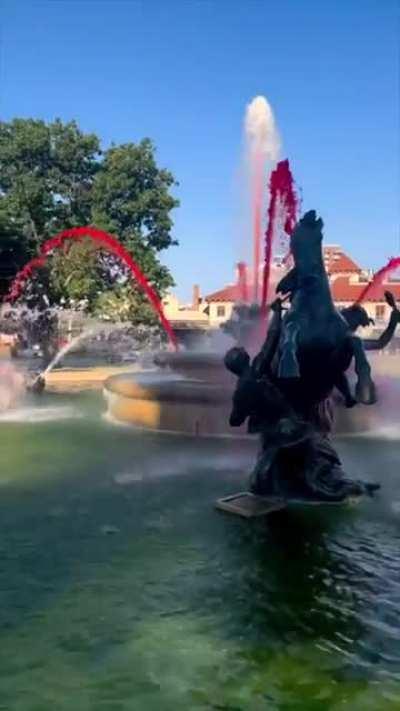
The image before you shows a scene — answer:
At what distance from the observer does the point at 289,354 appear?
7.95 m

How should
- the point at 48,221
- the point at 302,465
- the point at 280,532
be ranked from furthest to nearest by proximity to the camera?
the point at 48,221
the point at 302,465
the point at 280,532

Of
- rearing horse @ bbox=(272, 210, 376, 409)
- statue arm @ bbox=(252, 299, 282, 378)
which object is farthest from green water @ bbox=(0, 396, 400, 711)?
statue arm @ bbox=(252, 299, 282, 378)

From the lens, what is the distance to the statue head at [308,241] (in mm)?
8617

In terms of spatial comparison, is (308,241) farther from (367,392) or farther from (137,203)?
(137,203)

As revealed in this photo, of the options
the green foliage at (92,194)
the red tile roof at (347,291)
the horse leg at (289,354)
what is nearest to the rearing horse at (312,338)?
the horse leg at (289,354)

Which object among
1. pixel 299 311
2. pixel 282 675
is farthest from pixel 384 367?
pixel 282 675

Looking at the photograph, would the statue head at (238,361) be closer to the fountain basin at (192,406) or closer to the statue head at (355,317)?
the statue head at (355,317)

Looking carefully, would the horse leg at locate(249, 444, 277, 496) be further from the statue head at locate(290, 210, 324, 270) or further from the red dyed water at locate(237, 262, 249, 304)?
the red dyed water at locate(237, 262, 249, 304)

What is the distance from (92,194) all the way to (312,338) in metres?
32.2

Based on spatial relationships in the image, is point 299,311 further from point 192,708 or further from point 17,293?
point 17,293

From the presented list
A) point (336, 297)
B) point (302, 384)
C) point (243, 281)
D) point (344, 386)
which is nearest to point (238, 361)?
point (302, 384)

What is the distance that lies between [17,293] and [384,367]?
53.7ft

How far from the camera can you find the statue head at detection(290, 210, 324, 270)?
862 cm

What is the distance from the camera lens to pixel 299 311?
8.34m
